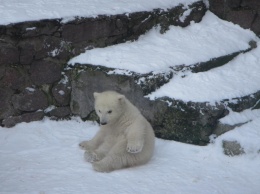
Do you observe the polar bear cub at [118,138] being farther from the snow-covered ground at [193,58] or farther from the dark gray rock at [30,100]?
the dark gray rock at [30,100]

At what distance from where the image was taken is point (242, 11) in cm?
763

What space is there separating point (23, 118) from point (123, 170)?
1974mm

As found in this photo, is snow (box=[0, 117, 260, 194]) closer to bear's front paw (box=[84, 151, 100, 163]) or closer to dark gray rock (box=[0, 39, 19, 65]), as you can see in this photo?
bear's front paw (box=[84, 151, 100, 163])

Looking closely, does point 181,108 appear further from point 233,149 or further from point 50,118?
point 50,118

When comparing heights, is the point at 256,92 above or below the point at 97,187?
above

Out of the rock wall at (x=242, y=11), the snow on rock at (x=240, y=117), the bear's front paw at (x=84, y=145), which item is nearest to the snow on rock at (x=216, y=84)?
the snow on rock at (x=240, y=117)

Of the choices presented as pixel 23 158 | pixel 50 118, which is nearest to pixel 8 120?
pixel 50 118

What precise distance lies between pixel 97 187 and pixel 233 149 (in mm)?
1806

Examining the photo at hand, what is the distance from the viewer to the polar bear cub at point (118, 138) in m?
4.83

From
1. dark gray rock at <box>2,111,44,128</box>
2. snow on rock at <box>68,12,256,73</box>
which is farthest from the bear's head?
dark gray rock at <box>2,111,44,128</box>

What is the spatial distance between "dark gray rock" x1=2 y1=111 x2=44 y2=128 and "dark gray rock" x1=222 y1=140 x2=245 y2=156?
2.62m

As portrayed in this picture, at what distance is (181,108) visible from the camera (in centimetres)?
561

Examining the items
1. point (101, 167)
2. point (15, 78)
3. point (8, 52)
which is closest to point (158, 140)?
point (101, 167)

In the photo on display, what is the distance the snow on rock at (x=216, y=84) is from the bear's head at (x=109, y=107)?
0.76 metres
